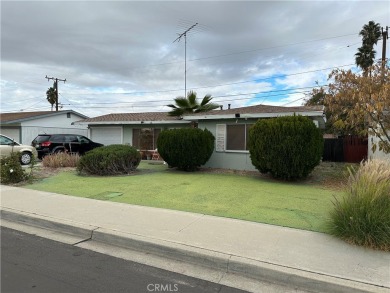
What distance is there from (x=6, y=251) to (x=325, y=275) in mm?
4496

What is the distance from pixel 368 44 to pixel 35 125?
30.8 meters

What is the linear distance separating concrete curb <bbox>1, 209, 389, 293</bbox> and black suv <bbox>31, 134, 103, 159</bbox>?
13925 mm

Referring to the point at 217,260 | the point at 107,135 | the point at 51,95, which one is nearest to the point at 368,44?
the point at 107,135

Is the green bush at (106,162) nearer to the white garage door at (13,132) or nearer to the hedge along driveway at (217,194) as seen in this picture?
the hedge along driveway at (217,194)

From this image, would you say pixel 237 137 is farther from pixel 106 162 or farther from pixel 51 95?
pixel 51 95

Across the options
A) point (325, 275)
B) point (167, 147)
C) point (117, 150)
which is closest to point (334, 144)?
point (167, 147)

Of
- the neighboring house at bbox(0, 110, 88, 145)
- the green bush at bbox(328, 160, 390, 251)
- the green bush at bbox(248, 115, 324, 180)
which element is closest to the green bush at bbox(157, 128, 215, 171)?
the green bush at bbox(248, 115, 324, 180)

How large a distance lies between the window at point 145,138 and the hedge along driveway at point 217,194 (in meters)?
6.78

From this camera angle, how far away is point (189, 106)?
19.8 metres

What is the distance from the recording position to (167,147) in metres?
13.2

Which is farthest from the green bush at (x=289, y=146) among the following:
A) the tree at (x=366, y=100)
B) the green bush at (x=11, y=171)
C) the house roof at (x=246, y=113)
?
the green bush at (x=11, y=171)

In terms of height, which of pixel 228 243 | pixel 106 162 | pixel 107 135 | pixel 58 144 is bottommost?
pixel 228 243

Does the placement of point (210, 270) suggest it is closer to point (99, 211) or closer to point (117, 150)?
point (99, 211)

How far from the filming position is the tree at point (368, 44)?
29.7 metres
